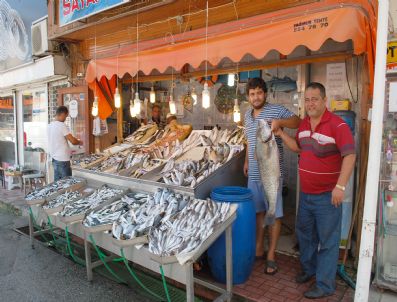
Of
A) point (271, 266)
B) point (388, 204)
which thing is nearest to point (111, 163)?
point (271, 266)

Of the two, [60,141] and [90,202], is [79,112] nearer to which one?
[60,141]

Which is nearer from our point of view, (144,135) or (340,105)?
(340,105)

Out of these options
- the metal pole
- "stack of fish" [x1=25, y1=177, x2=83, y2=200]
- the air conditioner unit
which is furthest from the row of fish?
the air conditioner unit

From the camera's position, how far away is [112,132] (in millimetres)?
8773

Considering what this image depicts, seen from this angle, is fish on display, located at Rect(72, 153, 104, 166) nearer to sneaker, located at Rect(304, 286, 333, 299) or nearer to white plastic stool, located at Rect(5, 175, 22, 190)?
sneaker, located at Rect(304, 286, 333, 299)

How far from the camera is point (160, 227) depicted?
3.46m

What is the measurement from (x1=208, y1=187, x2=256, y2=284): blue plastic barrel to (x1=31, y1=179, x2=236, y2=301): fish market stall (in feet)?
0.83

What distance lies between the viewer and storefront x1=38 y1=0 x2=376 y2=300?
12.2 feet

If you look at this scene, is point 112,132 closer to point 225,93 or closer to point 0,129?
point 225,93

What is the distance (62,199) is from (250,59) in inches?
176

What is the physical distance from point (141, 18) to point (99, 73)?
4.83 feet

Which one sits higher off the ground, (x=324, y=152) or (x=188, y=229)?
(x=324, y=152)

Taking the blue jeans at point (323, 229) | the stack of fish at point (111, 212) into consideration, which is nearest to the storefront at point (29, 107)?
the stack of fish at point (111, 212)

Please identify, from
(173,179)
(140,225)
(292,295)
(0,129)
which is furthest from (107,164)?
(0,129)
